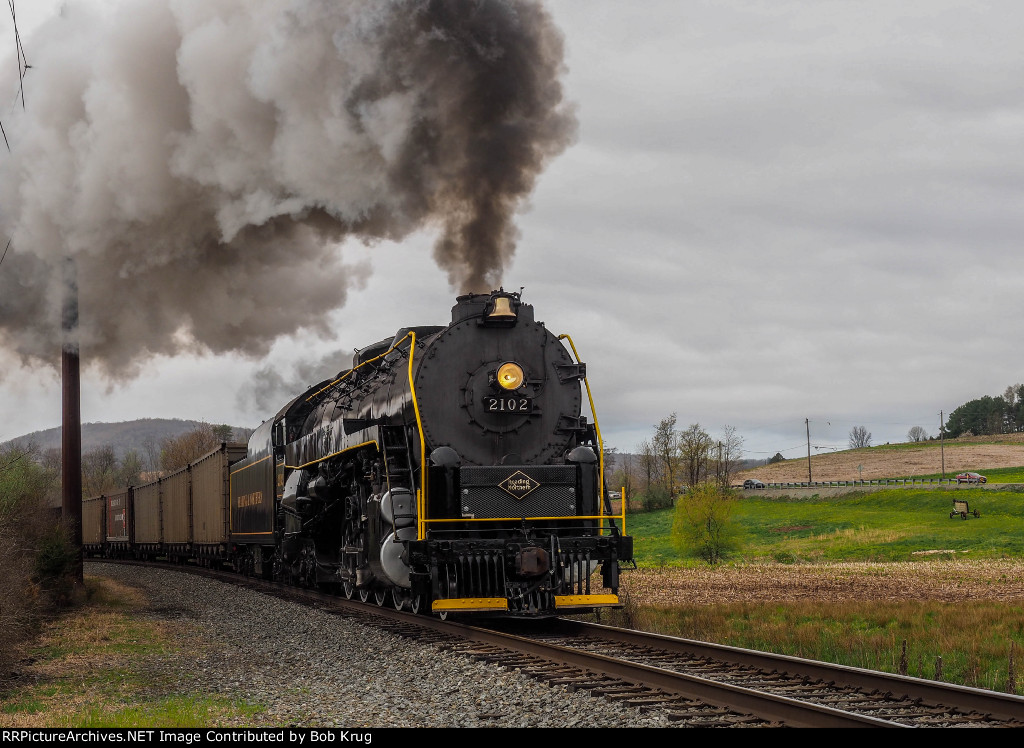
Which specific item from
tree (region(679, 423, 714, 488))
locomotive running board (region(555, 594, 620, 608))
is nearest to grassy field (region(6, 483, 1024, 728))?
locomotive running board (region(555, 594, 620, 608))

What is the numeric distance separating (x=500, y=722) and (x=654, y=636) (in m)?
3.52

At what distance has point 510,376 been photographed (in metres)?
12.3

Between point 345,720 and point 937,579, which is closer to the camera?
point 345,720

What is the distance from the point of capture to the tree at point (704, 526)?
35.3 meters

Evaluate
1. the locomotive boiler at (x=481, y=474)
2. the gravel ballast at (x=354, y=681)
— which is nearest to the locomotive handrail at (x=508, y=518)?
the locomotive boiler at (x=481, y=474)

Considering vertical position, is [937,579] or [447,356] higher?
[447,356]

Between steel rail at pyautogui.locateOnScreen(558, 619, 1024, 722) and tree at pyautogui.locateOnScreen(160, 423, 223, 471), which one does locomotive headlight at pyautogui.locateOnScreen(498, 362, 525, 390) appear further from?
tree at pyautogui.locateOnScreen(160, 423, 223, 471)

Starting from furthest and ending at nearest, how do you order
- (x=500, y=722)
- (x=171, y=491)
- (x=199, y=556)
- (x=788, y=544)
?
(x=788, y=544) → (x=171, y=491) → (x=199, y=556) → (x=500, y=722)

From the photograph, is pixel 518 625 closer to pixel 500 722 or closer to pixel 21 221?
pixel 500 722

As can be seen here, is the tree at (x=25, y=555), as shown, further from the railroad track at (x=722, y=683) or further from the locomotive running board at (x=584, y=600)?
the locomotive running board at (x=584, y=600)

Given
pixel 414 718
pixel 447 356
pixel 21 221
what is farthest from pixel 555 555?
pixel 21 221

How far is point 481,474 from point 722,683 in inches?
204

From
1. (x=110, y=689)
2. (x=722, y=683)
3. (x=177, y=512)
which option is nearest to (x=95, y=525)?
(x=177, y=512)

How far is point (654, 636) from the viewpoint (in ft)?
33.0
